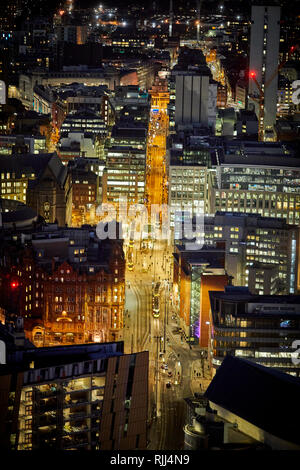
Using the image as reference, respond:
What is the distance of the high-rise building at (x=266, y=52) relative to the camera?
252 ft

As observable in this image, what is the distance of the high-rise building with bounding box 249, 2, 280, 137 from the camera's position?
76.7m

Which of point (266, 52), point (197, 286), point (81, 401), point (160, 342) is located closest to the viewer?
point (81, 401)

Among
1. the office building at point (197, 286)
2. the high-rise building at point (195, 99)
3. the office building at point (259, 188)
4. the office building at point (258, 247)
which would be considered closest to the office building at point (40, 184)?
the office building at point (259, 188)

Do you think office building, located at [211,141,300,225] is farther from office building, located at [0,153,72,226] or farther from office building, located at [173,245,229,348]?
office building, located at [173,245,229,348]

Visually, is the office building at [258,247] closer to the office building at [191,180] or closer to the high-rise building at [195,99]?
the office building at [191,180]

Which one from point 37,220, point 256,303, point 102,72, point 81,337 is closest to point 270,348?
point 256,303

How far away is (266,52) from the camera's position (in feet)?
254

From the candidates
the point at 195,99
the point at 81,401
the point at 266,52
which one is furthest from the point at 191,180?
the point at 81,401

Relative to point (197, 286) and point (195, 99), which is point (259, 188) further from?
point (195, 99)

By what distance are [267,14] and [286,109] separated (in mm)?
8121

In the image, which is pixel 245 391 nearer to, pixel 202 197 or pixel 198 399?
pixel 198 399

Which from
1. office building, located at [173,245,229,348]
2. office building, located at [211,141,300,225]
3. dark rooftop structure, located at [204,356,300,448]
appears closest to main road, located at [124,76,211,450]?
office building, located at [173,245,229,348]

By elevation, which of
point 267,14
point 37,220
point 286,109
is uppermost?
point 267,14
